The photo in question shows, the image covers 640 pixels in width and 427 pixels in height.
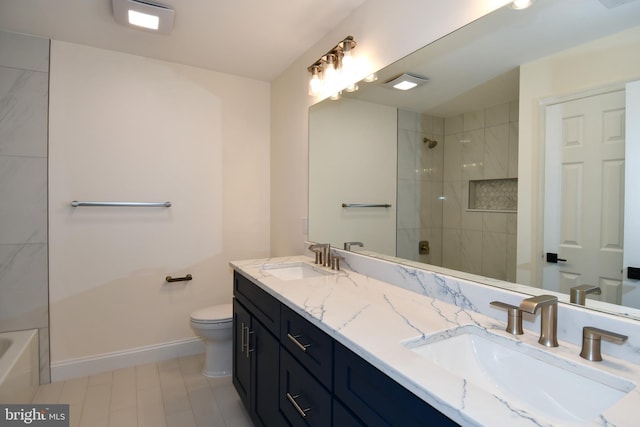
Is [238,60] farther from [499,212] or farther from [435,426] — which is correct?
[435,426]

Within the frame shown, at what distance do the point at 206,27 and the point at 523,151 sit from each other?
6.22 feet

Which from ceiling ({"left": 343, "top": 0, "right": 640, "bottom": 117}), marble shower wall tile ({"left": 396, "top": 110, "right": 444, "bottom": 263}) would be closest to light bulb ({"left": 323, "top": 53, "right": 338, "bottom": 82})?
ceiling ({"left": 343, "top": 0, "right": 640, "bottom": 117})

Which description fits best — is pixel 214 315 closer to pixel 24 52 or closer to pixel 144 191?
pixel 144 191

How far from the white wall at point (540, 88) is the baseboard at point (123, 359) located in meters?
2.45

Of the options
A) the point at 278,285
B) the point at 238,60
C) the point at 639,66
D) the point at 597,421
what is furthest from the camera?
the point at 238,60

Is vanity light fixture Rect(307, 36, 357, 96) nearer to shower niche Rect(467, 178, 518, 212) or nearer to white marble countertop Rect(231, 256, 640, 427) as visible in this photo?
shower niche Rect(467, 178, 518, 212)

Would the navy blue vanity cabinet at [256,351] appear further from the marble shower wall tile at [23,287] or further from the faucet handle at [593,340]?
the marble shower wall tile at [23,287]

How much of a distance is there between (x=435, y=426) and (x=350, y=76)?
175 centimetres

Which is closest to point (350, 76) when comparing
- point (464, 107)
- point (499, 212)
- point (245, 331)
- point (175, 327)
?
point (464, 107)

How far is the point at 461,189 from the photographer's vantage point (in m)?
1.33

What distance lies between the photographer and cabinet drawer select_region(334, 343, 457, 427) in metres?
0.73

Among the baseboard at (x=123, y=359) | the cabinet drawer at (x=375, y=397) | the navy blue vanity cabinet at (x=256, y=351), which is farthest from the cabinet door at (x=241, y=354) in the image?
the cabinet drawer at (x=375, y=397)

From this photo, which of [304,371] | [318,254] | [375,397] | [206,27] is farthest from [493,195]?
[206,27]

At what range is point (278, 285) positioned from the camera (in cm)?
154
